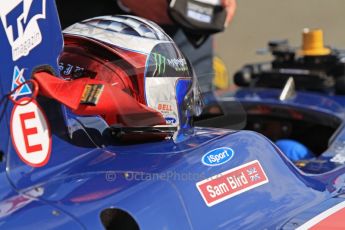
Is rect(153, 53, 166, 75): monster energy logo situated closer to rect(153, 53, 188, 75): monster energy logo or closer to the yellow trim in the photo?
rect(153, 53, 188, 75): monster energy logo

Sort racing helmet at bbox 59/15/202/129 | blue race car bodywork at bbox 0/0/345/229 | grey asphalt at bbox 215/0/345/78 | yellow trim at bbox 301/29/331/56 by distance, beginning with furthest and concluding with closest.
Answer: grey asphalt at bbox 215/0/345/78 → yellow trim at bbox 301/29/331/56 → racing helmet at bbox 59/15/202/129 → blue race car bodywork at bbox 0/0/345/229

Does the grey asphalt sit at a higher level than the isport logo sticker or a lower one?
lower

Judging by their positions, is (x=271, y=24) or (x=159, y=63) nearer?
(x=159, y=63)

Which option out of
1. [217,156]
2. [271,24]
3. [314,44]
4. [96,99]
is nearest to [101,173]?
[96,99]

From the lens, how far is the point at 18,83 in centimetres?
152

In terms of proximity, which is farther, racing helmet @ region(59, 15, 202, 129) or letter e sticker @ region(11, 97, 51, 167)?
racing helmet @ region(59, 15, 202, 129)

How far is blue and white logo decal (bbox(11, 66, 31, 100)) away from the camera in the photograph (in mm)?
1505

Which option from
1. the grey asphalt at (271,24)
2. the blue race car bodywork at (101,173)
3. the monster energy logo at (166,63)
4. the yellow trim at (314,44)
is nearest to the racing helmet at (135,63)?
the monster energy logo at (166,63)

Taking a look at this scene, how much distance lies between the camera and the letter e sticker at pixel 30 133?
151cm

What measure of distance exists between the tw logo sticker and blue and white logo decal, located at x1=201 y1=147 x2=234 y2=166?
510 millimetres

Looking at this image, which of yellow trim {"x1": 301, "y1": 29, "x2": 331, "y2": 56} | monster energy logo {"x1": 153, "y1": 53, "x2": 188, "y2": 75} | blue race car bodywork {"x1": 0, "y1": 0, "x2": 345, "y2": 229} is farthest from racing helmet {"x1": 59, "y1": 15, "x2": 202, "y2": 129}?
yellow trim {"x1": 301, "y1": 29, "x2": 331, "y2": 56}

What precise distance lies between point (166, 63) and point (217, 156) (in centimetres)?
31

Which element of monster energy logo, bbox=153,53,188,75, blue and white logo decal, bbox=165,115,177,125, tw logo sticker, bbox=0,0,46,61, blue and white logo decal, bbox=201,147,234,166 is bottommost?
blue and white logo decal, bbox=201,147,234,166

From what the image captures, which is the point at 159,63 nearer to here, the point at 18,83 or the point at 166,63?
the point at 166,63
